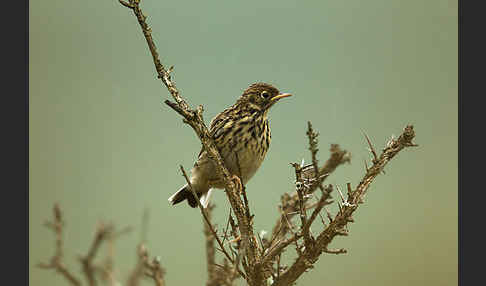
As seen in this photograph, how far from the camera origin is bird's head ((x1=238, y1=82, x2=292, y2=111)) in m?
3.09

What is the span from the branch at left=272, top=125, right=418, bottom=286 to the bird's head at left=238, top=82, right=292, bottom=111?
1.30m

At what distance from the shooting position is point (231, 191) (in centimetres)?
195

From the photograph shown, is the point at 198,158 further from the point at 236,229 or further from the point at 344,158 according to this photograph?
the point at 344,158

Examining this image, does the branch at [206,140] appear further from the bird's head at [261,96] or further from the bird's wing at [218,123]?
the bird's head at [261,96]

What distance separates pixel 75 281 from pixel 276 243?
1.06 meters

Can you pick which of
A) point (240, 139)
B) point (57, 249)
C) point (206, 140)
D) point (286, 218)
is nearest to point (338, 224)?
point (286, 218)

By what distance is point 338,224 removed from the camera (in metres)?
1.77

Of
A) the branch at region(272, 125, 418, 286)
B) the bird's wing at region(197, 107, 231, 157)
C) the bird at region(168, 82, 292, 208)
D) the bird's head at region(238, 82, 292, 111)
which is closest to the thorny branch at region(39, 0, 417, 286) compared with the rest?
the branch at region(272, 125, 418, 286)

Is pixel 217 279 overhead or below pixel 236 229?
below

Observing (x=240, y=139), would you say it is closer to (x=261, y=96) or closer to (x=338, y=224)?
(x=261, y=96)

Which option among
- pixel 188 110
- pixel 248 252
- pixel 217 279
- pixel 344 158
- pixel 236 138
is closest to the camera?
pixel 217 279

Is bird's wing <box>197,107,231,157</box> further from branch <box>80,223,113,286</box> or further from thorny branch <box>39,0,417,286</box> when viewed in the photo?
branch <box>80,223,113,286</box>

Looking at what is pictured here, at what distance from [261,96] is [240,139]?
35cm

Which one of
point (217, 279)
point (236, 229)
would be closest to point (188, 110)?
point (236, 229)
